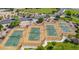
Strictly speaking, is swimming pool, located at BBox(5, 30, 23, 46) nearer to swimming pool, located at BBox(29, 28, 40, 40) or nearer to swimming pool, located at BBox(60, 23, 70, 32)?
swimming pool, located at BBox(29, 28, 40, 40)

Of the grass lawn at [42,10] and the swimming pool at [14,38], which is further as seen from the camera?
the grass lawn at [42,10]

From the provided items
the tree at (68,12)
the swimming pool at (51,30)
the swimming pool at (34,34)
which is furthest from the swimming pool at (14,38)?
the tree at (68,12)

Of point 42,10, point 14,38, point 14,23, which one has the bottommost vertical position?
point 14,38

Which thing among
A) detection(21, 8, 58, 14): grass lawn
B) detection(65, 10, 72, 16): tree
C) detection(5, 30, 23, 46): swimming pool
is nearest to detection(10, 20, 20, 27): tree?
detection(5, 30, 23, 46): swimming pool

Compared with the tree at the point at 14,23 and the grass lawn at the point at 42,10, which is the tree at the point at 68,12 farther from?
the tree at the point at 14,23

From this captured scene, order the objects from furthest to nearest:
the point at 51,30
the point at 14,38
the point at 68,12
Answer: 1. the point at 68,12
2. the point at 51,30
3. the point at 14,38

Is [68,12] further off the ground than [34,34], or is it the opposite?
[68,12]

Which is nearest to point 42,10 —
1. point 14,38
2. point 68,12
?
point 68,12

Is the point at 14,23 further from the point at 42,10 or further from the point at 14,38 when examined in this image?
the point at 42,10
